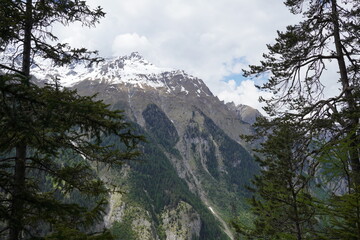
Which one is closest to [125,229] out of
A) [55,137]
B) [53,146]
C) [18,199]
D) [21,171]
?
[21,171]

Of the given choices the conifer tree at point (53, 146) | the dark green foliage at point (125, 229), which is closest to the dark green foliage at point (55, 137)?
the conifer tree at point (53, 146)

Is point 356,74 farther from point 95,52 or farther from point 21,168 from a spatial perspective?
point 21,168

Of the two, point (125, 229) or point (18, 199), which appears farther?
point (125, 229)

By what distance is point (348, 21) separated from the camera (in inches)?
386

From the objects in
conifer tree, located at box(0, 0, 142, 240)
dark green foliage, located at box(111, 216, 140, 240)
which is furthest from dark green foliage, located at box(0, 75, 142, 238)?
dark green foliage, located at box(111, 216, 140, 240)

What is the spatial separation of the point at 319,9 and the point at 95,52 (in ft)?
30.3

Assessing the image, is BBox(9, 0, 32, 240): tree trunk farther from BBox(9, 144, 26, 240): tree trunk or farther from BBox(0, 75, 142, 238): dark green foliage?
BBox(0, 75, 142, 238): dark green foliage

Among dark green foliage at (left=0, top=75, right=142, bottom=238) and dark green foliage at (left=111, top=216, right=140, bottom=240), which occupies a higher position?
dark green foliage at (left=0, top=75, right=142, bottom=238)

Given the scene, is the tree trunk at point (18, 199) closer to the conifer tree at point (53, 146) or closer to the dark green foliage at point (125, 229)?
the conifer tree at point (53, 146)

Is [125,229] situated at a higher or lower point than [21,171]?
lower

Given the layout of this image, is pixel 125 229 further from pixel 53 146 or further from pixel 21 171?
pixel 53 146

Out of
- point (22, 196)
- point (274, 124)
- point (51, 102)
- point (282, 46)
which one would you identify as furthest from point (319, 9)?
point (22, 196)

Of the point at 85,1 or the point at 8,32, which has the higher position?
the point at 85,1

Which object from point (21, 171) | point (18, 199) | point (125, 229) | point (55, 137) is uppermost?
point (55, 137)
